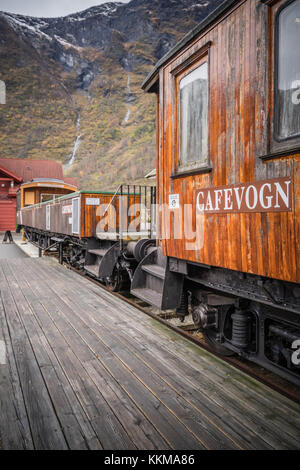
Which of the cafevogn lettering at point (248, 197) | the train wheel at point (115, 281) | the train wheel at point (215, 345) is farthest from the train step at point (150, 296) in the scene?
the train wheel at point (115, 281)

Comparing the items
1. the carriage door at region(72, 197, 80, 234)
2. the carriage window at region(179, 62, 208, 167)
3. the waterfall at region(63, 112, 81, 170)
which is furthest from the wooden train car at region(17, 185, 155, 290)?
the waterfall at region(63, 112, 81, 170)

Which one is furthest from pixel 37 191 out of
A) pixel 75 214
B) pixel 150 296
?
pixel 150 296

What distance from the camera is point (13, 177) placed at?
90.8 ft

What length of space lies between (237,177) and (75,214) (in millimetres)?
6360

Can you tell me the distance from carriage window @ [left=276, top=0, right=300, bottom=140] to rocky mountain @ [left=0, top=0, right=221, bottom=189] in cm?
4049

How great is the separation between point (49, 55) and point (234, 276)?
391 feet

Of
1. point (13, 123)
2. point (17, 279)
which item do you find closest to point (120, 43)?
point (13, 123)

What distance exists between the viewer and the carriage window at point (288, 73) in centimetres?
225

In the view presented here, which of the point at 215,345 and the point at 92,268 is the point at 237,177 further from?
the point at 92,268

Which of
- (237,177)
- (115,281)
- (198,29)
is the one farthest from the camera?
(115,281)

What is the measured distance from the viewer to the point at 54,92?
90688 mm

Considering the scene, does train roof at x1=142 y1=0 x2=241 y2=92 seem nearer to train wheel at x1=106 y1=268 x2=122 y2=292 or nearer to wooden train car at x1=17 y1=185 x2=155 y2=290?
wooden train car at x1=17 y1=185 x2=155 y2=290

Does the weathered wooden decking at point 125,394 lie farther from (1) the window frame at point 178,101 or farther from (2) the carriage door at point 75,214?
(2) the carriage door at point 75,214

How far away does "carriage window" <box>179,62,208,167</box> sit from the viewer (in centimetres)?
330
